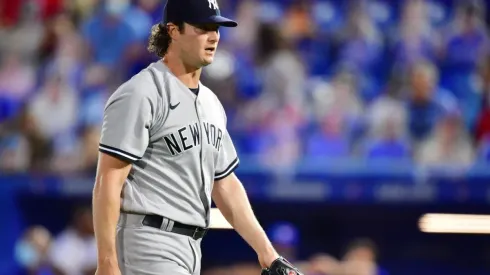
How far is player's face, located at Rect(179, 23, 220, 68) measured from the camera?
3.75m

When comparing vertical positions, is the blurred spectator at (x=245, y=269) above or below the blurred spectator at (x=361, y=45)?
below

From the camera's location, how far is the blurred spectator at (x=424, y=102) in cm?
821

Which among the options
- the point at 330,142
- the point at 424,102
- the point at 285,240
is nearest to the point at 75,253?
the point at 285,240

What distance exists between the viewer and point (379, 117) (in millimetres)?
8438

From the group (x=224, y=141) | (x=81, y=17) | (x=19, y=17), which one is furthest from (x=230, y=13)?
(x=224, y=141)

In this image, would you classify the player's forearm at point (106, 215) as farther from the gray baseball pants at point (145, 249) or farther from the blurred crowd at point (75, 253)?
the blurred crowd at point (75, 253)

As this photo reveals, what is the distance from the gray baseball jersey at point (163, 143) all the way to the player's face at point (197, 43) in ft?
0.34

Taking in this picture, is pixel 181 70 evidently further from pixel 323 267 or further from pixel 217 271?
pixel 217 271

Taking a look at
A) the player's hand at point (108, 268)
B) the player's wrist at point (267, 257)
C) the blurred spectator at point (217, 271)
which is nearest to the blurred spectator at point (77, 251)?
the blurred spectator at point (217, 271)

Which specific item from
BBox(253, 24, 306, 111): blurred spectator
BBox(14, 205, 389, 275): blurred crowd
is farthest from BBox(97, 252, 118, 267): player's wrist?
BBox(253, 24, 306, 111): blurred spectator

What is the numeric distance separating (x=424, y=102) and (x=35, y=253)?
137 inches

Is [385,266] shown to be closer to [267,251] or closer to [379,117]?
[379,117]

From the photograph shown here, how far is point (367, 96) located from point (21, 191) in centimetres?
318

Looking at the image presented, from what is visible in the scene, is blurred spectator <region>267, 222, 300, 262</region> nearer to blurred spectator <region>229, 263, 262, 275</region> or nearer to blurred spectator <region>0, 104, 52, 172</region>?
blurred spectator <region>229, 263, 262, 275</region>
